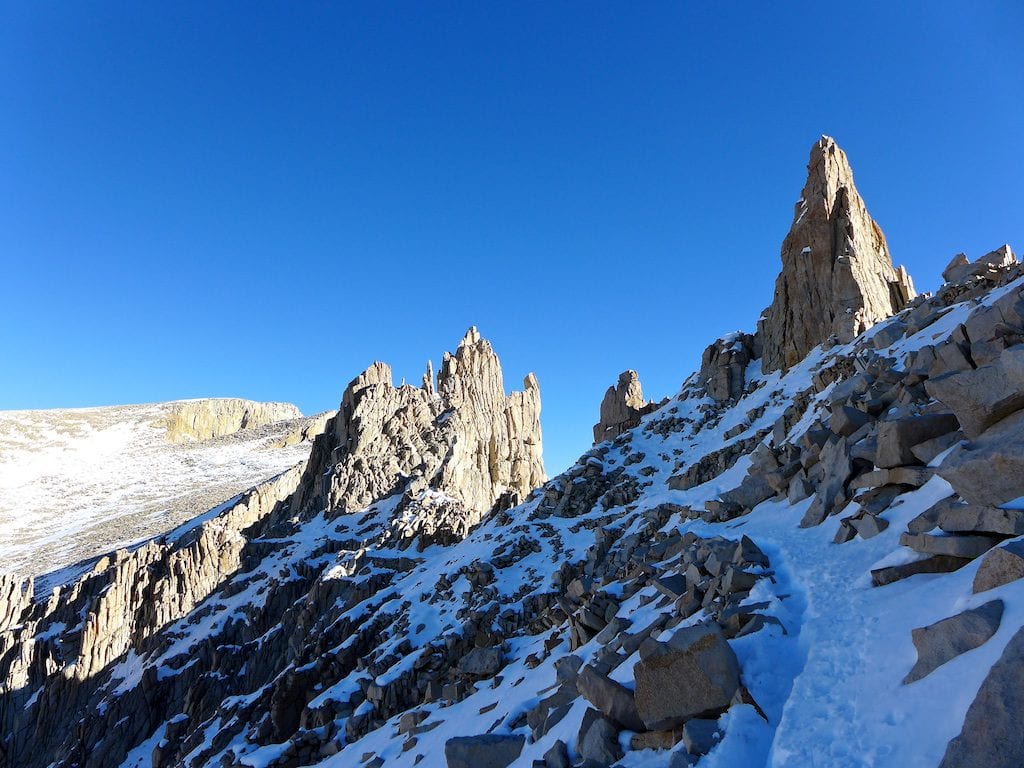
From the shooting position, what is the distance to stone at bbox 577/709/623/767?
36.5ft

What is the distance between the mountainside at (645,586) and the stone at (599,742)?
A: 0.06 metres

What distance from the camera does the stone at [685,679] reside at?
1077 cm

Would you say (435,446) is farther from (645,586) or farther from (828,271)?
(645,586)

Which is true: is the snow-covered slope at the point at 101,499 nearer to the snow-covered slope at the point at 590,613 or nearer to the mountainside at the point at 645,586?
the mountainside at the point at 645,586

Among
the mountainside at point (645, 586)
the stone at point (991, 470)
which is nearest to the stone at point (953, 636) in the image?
Answer: the mountainside at point (645, 586)

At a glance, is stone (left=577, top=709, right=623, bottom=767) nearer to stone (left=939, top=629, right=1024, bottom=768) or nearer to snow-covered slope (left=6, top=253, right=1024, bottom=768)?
snow-covered slope (left=6, top=253, right=1024, bottom=768)

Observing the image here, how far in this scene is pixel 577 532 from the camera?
52.8 m

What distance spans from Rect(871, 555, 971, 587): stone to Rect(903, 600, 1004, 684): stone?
10.8ft

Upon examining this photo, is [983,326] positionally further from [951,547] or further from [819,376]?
[819,376]

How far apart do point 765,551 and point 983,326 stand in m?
10.5

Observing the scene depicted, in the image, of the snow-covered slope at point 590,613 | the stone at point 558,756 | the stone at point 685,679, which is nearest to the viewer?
the snow-covered slope at point 590,613

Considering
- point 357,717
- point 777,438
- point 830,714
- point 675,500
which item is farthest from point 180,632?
point 830,714

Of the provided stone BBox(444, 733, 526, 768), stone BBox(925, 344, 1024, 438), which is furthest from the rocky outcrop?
stone BBox(444, 733, 526, 768)

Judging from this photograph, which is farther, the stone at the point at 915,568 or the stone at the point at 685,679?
the stone at the point at 915,568
